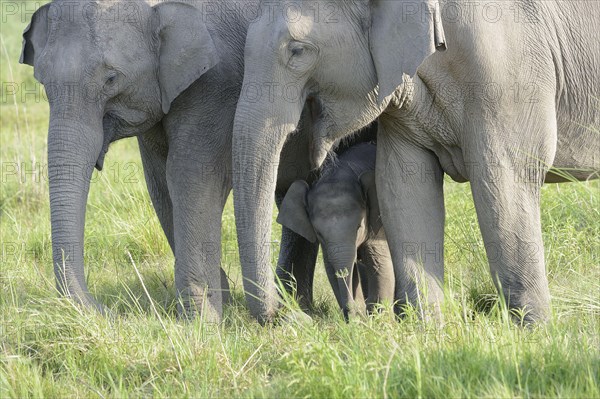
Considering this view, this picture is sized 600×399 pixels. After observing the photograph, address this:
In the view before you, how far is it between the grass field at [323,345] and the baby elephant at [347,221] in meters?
0.29

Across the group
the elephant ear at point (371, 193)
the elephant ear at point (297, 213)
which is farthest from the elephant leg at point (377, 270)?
the elephant ear at point (297, 213)

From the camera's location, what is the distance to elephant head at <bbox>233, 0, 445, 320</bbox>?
530 centimetres

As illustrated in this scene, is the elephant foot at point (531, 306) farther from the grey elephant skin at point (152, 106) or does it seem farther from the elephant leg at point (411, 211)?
the grey elephant skin at point (152, 106)

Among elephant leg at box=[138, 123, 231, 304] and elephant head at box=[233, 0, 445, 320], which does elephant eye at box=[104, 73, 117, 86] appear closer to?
elephant leg at box=[138, 123, 231, 304]

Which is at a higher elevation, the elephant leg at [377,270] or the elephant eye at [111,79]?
the elephant eye at [111,79]

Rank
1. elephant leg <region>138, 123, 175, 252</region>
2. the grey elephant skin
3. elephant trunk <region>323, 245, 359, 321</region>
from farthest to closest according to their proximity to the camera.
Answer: elephant leg <region>138, 123, 175, 252</region> → elephant trunk <region>323, 245, 359, 321</region> → the grey elephant skin

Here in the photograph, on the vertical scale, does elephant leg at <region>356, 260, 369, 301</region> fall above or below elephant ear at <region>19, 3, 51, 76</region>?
below

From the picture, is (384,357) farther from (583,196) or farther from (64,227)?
(583,196)

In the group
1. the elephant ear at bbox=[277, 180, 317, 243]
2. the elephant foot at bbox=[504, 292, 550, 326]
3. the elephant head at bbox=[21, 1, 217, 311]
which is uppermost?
the elephant head at bbox=[21, 1, 217, 311]

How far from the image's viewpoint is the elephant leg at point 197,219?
6.10m

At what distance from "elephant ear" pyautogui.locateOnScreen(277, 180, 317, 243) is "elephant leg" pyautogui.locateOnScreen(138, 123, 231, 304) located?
1.79 ft

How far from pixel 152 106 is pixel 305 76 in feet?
3.33

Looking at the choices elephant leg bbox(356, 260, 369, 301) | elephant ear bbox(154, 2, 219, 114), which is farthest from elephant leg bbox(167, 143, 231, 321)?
elephant leg bbox(356, 260, 369, 301)

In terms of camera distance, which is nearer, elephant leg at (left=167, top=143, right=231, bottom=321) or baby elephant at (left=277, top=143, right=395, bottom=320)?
elephant leg at (left=167, top=143, right=231, bottom=321)
